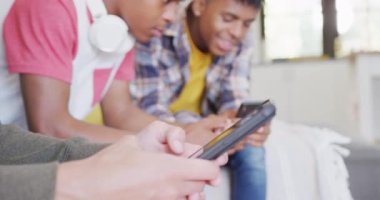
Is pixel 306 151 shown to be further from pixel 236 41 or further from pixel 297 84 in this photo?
pixel 297 84

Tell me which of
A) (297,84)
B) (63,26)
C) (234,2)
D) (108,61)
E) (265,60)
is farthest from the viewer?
(265,60)

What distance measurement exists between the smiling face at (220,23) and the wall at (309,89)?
1287 mm

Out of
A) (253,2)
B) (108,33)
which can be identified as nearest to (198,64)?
(253,2)

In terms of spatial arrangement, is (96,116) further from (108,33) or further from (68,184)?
(68,184)

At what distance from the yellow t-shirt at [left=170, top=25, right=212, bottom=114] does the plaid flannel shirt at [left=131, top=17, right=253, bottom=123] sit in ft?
0.03

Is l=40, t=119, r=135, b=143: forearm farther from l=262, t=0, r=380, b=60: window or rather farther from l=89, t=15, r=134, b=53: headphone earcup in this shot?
l=262, t=0, r=380, b=60: window

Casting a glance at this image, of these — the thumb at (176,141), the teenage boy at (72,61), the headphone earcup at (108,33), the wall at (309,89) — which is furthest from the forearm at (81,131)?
the wall at (309,89)

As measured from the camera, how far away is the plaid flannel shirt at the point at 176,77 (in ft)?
2.92

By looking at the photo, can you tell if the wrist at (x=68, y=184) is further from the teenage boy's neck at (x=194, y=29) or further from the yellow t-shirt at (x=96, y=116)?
the teenage boy's neck at (x=194, y=29)

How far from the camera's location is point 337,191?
717 mm

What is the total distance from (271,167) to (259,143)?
0.12 ft

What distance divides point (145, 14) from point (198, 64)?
20 centimetres

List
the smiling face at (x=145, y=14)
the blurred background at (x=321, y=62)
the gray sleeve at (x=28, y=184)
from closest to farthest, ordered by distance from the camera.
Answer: the gray sleeve at (x=28, y=184), the smiling face at (x=145, y=14), the blurred background at (x=321, y=62)

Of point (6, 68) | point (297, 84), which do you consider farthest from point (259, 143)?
point (297, 84)
